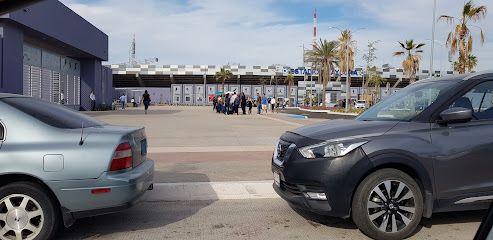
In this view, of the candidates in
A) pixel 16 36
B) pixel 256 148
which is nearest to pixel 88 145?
pixel 256 148

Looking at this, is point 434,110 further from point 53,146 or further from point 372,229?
point 53,146

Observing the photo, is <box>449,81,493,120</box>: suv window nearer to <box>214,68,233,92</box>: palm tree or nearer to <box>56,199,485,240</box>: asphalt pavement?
<box>56,199,485,240</box>: asphalt pavement

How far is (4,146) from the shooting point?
3.68 metres

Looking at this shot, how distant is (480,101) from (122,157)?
153 inches

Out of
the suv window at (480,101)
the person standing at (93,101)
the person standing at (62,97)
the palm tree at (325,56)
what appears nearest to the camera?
the suv window at (480,101)

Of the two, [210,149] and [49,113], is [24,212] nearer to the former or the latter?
[49,113]

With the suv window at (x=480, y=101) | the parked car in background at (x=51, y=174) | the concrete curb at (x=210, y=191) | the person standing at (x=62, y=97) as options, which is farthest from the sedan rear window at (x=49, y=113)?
the person standing at (x=62, y=97)

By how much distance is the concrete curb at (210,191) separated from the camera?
5.79m

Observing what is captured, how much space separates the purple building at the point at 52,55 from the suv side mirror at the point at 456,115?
12.9m

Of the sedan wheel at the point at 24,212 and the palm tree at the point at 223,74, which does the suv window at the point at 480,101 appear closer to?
the sedan wheel at the point at 24,212

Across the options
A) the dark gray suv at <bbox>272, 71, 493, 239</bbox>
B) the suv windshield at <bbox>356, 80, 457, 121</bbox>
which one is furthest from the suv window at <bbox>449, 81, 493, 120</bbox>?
the suv windshield at <bbox>356, 80, 457, 121</bbox>

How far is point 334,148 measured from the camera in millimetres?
4012

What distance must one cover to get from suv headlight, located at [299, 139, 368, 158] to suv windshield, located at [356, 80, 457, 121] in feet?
2.47

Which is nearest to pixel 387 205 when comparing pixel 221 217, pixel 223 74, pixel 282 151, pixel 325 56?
pixel 282 151
